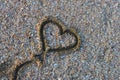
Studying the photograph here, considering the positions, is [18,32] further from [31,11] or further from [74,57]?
[74,57]

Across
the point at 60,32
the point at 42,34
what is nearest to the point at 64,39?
the point at 60,32

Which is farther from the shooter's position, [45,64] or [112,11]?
[112,11]

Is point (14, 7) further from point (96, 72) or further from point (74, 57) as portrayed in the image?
point (96, 72)

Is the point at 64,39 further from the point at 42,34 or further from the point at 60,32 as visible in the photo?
the point at 42,34

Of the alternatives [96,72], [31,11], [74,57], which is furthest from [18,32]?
[96,72]

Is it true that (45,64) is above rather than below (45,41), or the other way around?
below

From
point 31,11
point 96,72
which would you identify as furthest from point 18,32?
point 96,72

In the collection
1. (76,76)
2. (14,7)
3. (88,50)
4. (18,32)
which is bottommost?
(76,76)

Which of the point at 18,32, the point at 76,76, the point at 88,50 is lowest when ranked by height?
the point at 76,76

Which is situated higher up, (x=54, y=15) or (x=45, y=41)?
(x=54, y=15)
